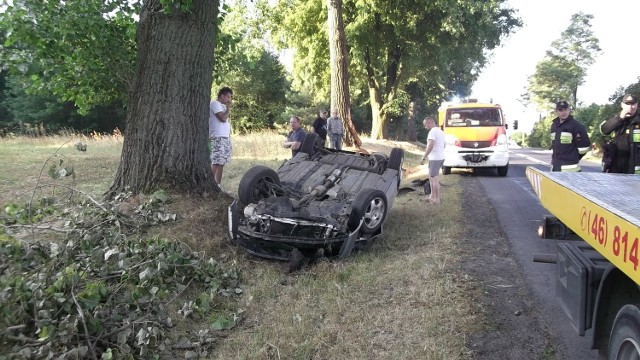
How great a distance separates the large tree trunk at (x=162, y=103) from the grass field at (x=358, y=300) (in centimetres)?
60

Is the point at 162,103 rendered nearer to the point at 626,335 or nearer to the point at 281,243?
the point at 281,243

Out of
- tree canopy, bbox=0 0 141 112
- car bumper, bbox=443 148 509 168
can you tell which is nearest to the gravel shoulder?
tree canopy, bbox=0 0 141 112

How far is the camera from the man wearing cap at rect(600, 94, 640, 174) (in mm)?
6531

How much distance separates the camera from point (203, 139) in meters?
6.60

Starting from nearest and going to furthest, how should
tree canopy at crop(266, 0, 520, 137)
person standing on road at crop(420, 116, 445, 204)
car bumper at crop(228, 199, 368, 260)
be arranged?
car bumper at crop(228, 199, 368, 260), person standing on road at crop(420, 116, 445, 204), tree canopy at crop(266, 0, 520, 137)

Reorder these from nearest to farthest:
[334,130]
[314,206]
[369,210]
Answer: [369,210] → [314,206] → [334,130]

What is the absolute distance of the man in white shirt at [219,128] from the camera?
7723 mm

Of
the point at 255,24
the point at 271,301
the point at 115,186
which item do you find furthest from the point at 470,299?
the point at 255,24

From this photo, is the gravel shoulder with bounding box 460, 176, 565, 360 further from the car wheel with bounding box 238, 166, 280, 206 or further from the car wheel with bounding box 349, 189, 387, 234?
the car wheel with bounding box 238, 166, 280, 206

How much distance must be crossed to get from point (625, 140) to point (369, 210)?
362 centimetres

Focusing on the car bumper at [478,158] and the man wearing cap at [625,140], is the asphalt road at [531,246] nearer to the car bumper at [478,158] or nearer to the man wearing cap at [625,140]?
the car bumper at [478,158]

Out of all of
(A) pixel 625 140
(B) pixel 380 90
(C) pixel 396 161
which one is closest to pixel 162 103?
(C) pixel 396 161

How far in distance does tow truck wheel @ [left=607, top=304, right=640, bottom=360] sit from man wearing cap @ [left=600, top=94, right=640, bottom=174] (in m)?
4.68

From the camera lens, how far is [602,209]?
8.93 feet
